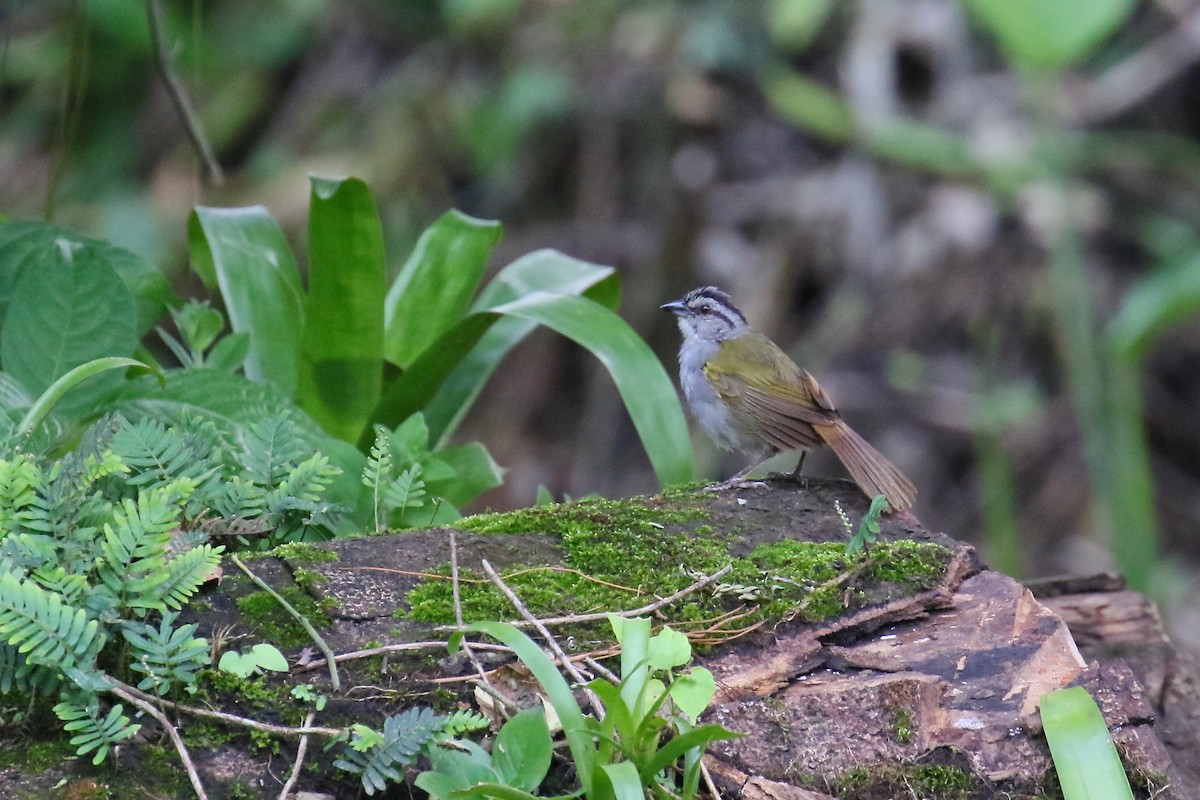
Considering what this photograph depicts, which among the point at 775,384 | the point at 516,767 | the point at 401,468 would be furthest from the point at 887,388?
the point at 516,767

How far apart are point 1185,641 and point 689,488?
18.2ft

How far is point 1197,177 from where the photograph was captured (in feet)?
25.3

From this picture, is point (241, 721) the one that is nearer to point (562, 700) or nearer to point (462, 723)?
point (462, 723)

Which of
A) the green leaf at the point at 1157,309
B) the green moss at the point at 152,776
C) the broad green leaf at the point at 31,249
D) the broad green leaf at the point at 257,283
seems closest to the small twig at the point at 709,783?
the green moss at the point at 152,776

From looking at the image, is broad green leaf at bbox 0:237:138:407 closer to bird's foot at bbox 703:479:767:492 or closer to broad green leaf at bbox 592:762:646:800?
bird's foot at bbox 703:479:767:492

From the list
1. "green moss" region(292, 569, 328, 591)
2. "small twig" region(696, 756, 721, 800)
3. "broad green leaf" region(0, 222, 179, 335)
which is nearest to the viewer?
"small twig" region(696, 756, 721, 800)

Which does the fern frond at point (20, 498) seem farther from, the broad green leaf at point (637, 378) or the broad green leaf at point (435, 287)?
the broad green leaf at point (435, 287)

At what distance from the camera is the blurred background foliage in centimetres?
777

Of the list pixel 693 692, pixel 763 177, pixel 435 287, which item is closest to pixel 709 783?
pixel 693 692

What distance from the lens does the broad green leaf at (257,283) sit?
3.79m

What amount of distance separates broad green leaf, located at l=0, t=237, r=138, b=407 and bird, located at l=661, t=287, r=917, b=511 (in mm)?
1644

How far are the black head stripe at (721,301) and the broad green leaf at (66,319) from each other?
2577 millimetres

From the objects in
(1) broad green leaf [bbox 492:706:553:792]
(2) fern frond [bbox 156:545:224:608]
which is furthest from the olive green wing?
(2) fern frond [bbox 156:545:224:608]

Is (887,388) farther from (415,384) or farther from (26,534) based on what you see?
(26,534)
